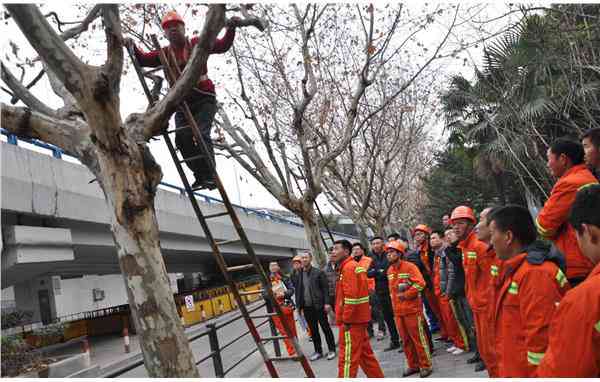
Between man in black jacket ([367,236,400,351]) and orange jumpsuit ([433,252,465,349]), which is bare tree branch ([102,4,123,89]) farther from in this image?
man in black jacket ([367,236,400,351])

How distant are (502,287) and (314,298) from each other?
564 cm

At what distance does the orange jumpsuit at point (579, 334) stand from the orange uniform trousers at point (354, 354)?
12.3 feet

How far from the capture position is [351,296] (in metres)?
5.96

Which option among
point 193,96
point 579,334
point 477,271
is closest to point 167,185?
point 193,96

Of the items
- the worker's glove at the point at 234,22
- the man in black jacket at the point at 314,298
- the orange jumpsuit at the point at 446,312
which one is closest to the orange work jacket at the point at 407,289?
the orange jumpsuit at the point at 446,312

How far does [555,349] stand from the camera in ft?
6.92

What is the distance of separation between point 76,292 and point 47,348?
655 inches

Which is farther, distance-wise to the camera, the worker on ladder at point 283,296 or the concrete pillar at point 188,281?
the concrete pillar at point 188,281

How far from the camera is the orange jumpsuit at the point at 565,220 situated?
3469mm

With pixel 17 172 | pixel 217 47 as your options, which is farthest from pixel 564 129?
pixel 17 172

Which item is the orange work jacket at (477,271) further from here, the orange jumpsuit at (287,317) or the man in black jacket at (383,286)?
the orange jumpsuit at (287,317)

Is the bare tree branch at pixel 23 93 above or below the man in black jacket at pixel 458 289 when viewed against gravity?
above

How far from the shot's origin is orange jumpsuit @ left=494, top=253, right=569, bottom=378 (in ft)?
9.18

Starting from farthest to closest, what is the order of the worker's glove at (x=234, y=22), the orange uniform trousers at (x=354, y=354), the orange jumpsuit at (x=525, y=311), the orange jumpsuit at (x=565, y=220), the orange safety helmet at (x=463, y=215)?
1. the orange uniform trousers at (x=354, y=354)
2. the orange safety helmet at (x=463, y=215)
3. the worker's glove at (x=234, y=22)
4. the orange jumpsuit at (x=565, y=220)
5. the orange jumpsuit at (x=525, y=311)
